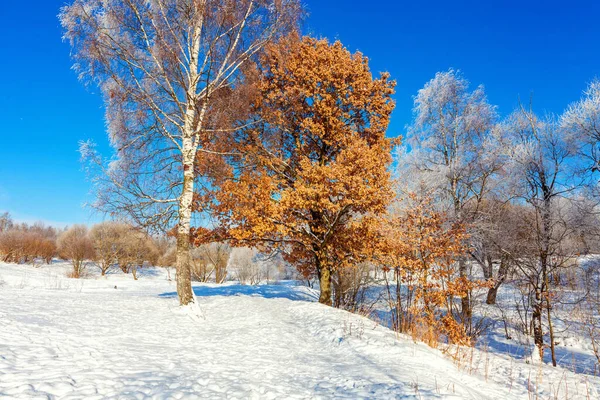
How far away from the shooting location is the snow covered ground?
3123mm

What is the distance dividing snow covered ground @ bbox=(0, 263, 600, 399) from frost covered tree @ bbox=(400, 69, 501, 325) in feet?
24.0

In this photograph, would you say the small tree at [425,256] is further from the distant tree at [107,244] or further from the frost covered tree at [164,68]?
the distant tree at [107,244]

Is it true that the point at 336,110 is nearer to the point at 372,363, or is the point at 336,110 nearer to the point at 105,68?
the point at 105,68

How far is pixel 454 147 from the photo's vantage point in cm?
1345

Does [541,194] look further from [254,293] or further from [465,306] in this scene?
[254,293]

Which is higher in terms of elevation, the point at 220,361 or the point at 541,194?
the point at 541,194

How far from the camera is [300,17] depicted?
9766 mm

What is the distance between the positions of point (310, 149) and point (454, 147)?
6.80m

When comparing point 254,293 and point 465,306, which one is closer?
point 465,306

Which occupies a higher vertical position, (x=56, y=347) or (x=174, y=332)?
(x=56, y=347)

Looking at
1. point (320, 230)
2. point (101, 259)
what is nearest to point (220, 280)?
point (101, 259)

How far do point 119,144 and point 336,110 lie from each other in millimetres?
6442

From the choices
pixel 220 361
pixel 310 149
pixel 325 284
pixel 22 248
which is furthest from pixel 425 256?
pixel 22 248

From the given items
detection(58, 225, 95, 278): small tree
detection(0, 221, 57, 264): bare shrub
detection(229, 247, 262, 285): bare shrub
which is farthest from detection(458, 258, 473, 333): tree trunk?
detection(0, 221, 57, 264): bare shrub
